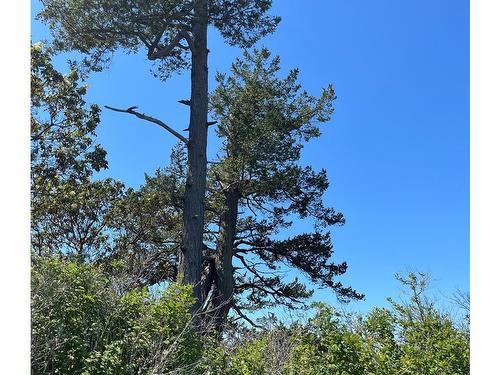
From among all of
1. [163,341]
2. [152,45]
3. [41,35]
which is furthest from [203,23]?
[163,341]

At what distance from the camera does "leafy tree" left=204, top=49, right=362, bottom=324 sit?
1018 cm

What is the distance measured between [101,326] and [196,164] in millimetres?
4723

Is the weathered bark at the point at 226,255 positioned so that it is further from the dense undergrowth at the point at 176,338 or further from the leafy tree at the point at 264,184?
the dense undergrowth at the point at 176,338

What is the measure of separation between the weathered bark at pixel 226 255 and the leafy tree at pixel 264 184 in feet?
0.07

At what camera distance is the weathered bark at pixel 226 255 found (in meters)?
9.85

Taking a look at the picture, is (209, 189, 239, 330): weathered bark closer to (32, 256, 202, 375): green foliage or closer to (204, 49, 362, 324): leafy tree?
(204, 49, 362, 324): leafy tree

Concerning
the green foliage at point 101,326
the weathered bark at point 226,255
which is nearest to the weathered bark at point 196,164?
the weathered bark at point 226,255

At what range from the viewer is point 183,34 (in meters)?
8.61

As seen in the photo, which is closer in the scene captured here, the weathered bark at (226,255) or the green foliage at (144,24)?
the green foliage at (144,24)
